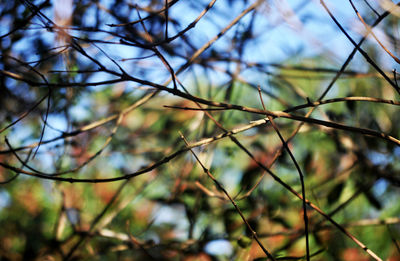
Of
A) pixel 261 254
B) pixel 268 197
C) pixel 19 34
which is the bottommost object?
pixel 261 254

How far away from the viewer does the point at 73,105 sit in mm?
1380

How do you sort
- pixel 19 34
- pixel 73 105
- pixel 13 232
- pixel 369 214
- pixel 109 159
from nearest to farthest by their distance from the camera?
pixel 19 34
pixel 73 105
pixel 369 214
pixel 109 159
pixel 13 232

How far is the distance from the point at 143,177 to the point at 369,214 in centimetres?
109

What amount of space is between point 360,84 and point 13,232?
190cm

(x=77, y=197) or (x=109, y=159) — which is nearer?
(x=109, y=159)

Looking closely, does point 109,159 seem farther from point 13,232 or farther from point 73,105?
point 13,232

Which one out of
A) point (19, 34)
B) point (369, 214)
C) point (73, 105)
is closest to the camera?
point (19, 34)

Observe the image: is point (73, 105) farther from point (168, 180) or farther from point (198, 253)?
point (198, 253)

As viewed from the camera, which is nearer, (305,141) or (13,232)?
(305,141)

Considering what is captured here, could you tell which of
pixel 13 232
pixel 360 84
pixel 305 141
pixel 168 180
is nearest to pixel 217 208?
pixel 168 180

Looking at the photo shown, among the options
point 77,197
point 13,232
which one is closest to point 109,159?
point 77,197

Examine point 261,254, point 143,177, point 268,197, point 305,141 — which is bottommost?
point 261,254

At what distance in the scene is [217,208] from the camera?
139cm

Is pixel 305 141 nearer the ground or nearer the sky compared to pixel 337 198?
nearer the sky
